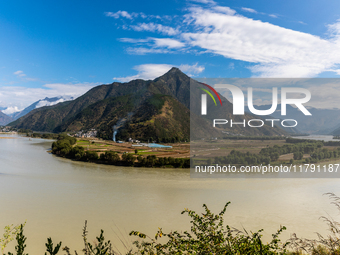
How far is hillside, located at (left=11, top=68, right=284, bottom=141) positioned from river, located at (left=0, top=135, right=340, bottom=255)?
70.8 feet

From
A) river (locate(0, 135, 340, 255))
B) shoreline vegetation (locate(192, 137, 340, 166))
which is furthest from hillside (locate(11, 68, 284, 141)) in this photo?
river (locate(0, 135, 340, 255))

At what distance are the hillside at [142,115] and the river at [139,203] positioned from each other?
21566mm

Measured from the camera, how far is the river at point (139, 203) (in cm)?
771

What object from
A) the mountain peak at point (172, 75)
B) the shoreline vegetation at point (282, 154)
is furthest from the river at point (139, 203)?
the mountain peak at point (172, 75)

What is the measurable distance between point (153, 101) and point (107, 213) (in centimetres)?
6057

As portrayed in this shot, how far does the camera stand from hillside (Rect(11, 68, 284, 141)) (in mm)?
53344

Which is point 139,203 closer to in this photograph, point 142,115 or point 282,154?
point 282,154

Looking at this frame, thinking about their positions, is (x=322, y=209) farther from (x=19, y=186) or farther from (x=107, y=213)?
(x=19, y=186)

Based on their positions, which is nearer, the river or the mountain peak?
the river

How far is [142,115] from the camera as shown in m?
63.2

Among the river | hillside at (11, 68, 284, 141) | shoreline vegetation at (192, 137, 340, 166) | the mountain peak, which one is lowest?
the river

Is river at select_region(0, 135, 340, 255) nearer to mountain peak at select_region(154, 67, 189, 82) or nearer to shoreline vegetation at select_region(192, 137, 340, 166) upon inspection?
shoreline vegetation at select_region(192, 137, 340, 166)

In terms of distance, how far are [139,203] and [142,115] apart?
176ft

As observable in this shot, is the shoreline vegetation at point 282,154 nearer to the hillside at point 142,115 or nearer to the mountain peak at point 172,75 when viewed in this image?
the hillside at point 142,115
